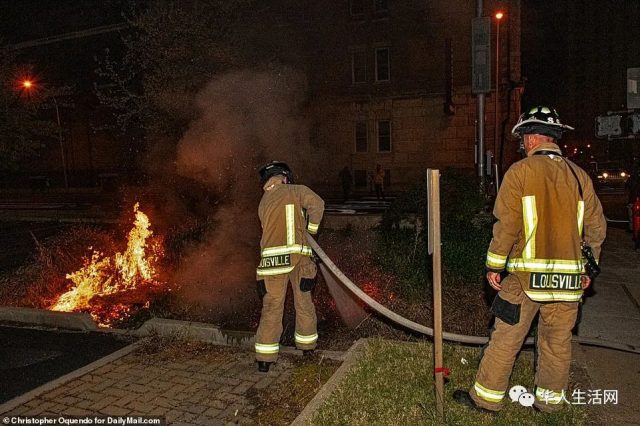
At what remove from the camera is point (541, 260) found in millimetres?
3066

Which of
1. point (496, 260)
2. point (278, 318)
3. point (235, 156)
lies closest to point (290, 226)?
point (278, 318)

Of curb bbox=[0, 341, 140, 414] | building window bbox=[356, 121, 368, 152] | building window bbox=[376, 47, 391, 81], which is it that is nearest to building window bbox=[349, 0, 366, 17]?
building window bbox=[376, 47, 391, 81]

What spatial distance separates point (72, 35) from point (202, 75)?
28.0m

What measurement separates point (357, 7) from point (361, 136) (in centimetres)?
631

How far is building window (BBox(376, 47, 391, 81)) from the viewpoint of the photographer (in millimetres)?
24233

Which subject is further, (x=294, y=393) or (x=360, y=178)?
(x=360, y=178)

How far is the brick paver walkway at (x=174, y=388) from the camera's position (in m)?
3.61

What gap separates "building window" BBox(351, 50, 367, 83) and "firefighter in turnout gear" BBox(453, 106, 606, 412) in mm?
22228

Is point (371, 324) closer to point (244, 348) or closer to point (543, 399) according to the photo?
point (244, 348)

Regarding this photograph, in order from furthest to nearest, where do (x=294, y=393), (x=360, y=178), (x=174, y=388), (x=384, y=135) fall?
(x=360, y=178), (x=384, y=135), (x=174, y=388), (x=294, y=393)

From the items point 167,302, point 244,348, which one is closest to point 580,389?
point 244,348

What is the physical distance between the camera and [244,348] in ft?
15.4

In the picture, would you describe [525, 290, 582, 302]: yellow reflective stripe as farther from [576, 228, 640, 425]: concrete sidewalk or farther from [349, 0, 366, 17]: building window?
[349, 0, 366, 17]: building window

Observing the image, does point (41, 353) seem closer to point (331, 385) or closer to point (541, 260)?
point (331, 385)
